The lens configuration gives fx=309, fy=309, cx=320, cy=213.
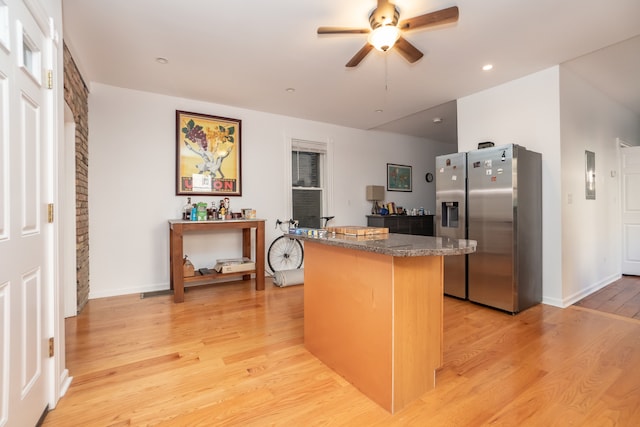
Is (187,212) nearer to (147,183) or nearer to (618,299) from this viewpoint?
(147,183)

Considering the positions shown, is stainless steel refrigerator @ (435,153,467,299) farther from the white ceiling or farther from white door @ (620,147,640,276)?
white door @ (620,147,640,276)

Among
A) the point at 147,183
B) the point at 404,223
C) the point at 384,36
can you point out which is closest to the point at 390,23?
the point at 384,36

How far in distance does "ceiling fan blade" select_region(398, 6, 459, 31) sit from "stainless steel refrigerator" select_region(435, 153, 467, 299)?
178cm

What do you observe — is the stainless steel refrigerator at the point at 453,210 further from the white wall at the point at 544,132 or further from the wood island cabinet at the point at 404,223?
the wood island cabinet at the point at 404,223

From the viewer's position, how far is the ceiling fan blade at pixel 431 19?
198 centimetres

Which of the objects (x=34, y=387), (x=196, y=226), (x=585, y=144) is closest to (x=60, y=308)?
(x=34, y=387)

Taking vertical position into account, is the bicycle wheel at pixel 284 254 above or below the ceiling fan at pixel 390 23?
below

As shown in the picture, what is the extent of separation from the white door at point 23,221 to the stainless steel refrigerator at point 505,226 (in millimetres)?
3659

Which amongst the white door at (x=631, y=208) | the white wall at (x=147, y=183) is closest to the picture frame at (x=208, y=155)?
the white wall at (x=147, y=183)

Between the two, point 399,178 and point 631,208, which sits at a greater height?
point 399,178

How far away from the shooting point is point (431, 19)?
2051 mm

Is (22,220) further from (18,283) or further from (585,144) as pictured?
(585,144)

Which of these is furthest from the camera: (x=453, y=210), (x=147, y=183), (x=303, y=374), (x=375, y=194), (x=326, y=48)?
(x=375, y=194)

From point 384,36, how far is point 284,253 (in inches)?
143
